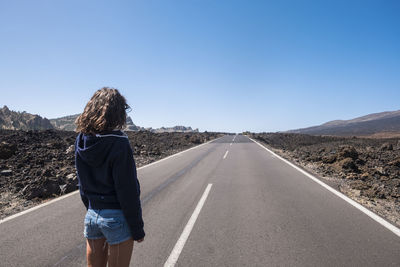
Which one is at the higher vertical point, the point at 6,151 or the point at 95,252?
the point at 6,151

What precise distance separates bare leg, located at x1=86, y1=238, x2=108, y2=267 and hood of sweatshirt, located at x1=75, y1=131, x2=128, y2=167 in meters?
0.68

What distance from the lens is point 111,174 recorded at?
1.91 m

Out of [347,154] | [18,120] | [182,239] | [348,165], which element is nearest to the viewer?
[182,239]

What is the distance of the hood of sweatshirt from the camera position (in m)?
1.82

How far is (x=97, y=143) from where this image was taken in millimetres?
1832

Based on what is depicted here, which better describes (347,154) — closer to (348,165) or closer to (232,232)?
(348,165)

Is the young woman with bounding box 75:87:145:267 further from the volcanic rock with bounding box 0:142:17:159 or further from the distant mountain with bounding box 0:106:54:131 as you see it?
the distant mountain with bounding box 0:106:54:131

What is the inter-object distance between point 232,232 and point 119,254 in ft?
8.78

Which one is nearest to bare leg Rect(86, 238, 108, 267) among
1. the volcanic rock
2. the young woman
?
the young woman

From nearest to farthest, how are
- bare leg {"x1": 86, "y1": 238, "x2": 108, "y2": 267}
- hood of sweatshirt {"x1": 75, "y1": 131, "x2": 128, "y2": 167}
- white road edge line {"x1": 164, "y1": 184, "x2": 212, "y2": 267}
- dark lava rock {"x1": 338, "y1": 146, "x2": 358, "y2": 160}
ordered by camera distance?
hood of sweatshirt {"x1": 75, "y1": 131, "x2": 128, "y2": 167} < bare leg {"x1": 86, "y1": 238, "x2": 108, "y2": 267} < white road edge line {"x1": 164, "y1": 184, "x2": 212, "y2": 267} < dark lava rock {"x1": 338, "y1": 146, "x2": 358, "y2": 160}

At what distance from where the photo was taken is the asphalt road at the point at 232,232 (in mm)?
3314

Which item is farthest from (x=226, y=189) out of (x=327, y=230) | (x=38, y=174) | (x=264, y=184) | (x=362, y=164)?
(x=362, y=164)

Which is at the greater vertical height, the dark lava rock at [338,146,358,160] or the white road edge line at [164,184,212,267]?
the dark lava rock at [338,146,358,160]

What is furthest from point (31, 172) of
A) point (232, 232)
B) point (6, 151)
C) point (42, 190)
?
point (232, 232)
